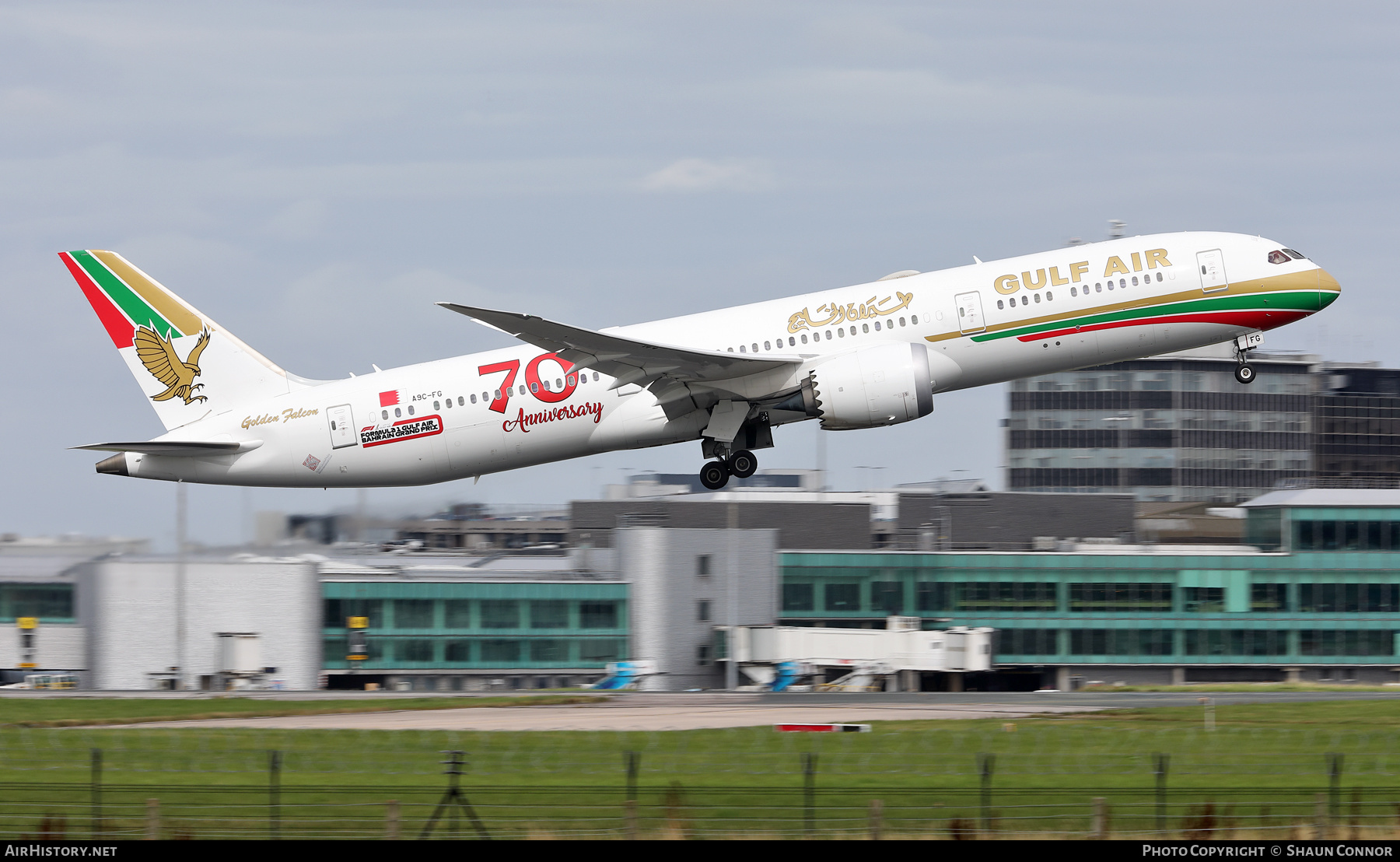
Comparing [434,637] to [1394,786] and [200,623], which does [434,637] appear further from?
[1394,786]

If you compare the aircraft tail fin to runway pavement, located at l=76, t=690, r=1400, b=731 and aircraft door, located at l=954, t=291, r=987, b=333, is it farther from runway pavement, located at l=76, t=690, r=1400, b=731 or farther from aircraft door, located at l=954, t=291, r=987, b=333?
aircraft door, located at l=954, t=291, r=987, b=333

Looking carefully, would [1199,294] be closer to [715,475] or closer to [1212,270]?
[1212,270]

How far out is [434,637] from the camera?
75.9 m

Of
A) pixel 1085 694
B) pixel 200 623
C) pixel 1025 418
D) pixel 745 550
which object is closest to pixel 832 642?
pixel 745 550

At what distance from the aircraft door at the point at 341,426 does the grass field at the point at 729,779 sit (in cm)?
728

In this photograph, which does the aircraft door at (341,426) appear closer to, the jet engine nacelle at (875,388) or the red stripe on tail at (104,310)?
the red stripe on tail at (104,310)

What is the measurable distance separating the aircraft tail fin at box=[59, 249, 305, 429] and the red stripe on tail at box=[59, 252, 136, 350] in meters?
0.02

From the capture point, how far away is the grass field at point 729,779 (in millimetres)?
25688

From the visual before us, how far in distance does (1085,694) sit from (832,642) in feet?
50.0

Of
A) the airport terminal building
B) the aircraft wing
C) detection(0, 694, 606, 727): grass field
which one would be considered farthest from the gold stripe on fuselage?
the airport terminal building

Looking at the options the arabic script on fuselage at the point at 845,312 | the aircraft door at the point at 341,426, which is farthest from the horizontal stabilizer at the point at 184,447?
the arabic script on fuselage at the point at 845,312

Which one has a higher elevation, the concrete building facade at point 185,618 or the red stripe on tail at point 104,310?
the red stripe on tail at point 104,310

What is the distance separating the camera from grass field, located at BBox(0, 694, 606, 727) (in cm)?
4353
